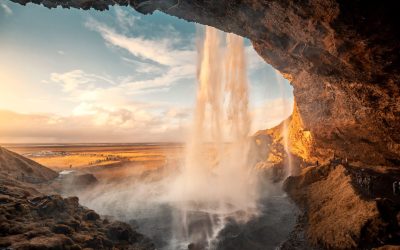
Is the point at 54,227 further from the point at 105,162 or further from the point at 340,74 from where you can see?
the point at 105,162

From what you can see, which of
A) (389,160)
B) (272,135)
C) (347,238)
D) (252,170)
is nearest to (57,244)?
(347,238)

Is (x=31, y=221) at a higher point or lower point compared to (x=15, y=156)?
lower

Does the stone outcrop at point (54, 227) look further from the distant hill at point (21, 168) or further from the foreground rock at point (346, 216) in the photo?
the distant hill at point (21, 168)

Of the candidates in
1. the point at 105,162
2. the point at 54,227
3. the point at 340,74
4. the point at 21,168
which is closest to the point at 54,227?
the point at 54,227

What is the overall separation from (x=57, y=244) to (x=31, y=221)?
4.00m

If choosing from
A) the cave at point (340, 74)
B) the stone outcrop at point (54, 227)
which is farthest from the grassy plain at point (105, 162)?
the cave at point (340, 74)

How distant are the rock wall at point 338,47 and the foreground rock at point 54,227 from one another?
13452 mm

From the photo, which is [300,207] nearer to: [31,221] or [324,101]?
[324,101]

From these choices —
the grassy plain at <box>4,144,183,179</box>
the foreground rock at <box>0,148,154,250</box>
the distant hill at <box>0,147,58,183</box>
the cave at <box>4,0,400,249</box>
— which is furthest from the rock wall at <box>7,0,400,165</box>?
Answer: the grassy plain at <box>4,144,183,179</box>

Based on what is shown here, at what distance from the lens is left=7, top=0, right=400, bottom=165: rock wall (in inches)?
477

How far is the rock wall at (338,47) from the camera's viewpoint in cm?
1212

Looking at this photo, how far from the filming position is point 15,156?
108 ft

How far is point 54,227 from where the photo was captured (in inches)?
557

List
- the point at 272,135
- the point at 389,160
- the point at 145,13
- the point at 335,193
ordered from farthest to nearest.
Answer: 1. the point at 272,135
2. the point at 389,160
3. the point at 335,193
4. the point at 145,13
